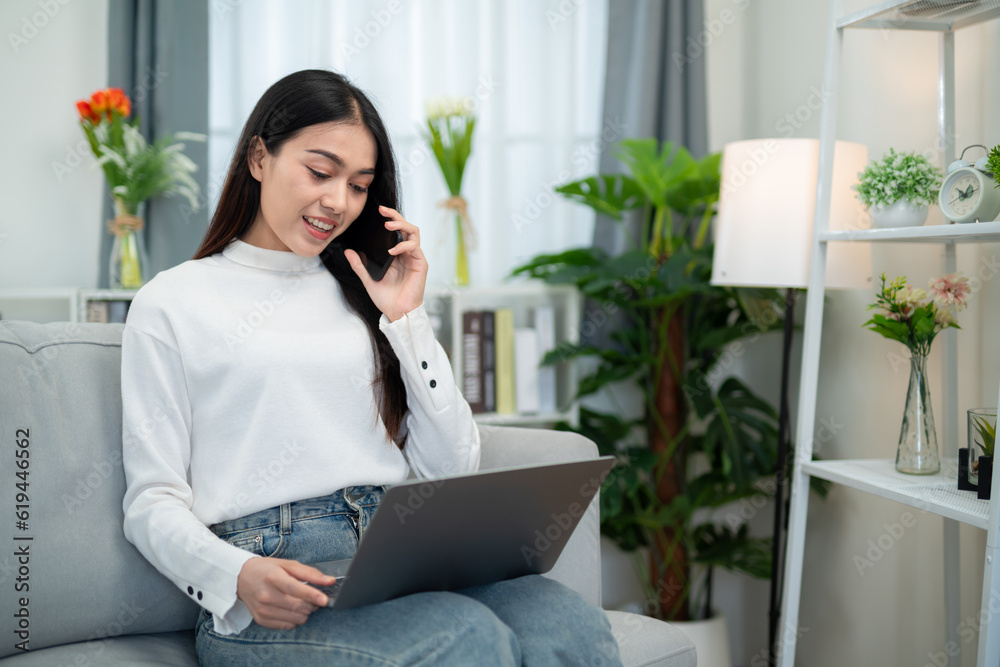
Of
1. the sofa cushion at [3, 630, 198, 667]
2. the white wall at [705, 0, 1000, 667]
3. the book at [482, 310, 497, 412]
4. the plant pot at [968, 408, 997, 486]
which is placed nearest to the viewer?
the sofa cushion at [3, 630, 198, 667]

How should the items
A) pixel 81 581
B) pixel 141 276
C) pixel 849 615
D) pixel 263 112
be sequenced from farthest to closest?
1. pixel 141 276
2. pixel 849 615
3. pixel 263 112
4. pixel 81 581

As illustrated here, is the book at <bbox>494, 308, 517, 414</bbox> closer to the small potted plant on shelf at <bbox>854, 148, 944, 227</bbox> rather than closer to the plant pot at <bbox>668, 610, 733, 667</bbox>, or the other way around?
the plant pot at <bbox>668, 610, 733, 667</bbox>

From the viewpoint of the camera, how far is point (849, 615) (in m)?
1.88

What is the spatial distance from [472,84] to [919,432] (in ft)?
5.13

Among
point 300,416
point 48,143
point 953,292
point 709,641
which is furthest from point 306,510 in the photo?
point 48,143

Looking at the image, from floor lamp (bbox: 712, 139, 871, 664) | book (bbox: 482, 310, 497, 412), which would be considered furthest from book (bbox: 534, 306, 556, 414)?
floor lamp (bbox: 712, 139, 871, 664)

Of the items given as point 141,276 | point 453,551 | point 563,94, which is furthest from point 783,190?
point 141,276

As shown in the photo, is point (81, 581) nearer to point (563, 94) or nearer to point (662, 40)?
point (563, 94)

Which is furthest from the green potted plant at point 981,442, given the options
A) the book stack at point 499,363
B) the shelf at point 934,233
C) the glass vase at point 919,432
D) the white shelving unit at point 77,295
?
the white shelving unit at point 77,295

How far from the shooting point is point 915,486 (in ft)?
4.21

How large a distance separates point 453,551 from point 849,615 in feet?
4.49

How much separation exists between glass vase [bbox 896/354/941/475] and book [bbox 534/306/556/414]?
0.98 metres

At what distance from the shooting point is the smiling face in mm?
1179

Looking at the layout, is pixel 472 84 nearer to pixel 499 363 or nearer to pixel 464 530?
pixel 499 363
